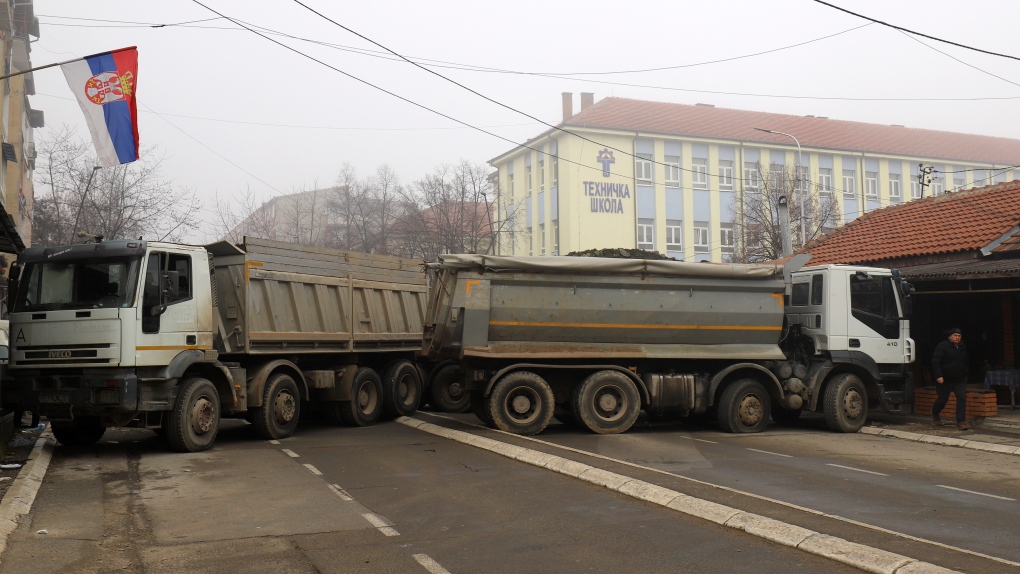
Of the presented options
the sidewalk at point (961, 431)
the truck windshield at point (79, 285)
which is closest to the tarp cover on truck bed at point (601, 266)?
the sidewalk at point (961, 431)

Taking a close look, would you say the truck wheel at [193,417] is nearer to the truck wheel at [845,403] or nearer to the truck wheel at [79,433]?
the truck wheel at [79,433]

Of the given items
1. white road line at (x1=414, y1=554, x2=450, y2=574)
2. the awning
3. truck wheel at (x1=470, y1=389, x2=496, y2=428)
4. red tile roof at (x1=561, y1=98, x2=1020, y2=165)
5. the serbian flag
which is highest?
red tile roof at (x1=561, y1=98, x2=1020, y2=165)

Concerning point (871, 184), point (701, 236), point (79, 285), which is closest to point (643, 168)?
point (701, 236)

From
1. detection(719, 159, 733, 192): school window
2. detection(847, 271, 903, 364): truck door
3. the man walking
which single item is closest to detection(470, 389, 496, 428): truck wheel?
detection(847, 271, 903, 364): truck door

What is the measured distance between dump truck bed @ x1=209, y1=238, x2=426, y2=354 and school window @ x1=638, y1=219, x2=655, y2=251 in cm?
3479

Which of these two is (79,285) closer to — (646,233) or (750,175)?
(646,233)

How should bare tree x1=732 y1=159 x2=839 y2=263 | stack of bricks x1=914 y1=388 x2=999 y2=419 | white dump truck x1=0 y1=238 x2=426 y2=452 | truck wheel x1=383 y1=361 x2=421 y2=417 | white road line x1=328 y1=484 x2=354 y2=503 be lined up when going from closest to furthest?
white road line x1=328 y1=484 x2=354 y2=503 → white dump truck x1=0 y1=238 x2=426 y2=452 → stack of bricks x1=914 y1=388 x2=999 y2=419 → truck wheel x1=383 y1=361 x2=421 y2=417 → bare tree x1=732 y1=159 x2=839 y2=263

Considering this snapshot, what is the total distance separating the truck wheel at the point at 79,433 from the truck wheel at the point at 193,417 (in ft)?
3.77

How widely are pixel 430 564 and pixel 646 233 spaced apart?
151ft

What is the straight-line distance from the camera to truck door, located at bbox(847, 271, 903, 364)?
1411cm

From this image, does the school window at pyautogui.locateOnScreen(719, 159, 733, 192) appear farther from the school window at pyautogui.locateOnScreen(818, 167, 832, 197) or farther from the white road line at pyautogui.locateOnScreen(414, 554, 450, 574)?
the white road line at pyautogui.locateOnScreen(414, 554, 450, 574)

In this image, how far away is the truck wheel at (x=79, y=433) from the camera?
1154 cm

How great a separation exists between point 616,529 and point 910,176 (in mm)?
57100

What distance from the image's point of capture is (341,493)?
27.5 feet
